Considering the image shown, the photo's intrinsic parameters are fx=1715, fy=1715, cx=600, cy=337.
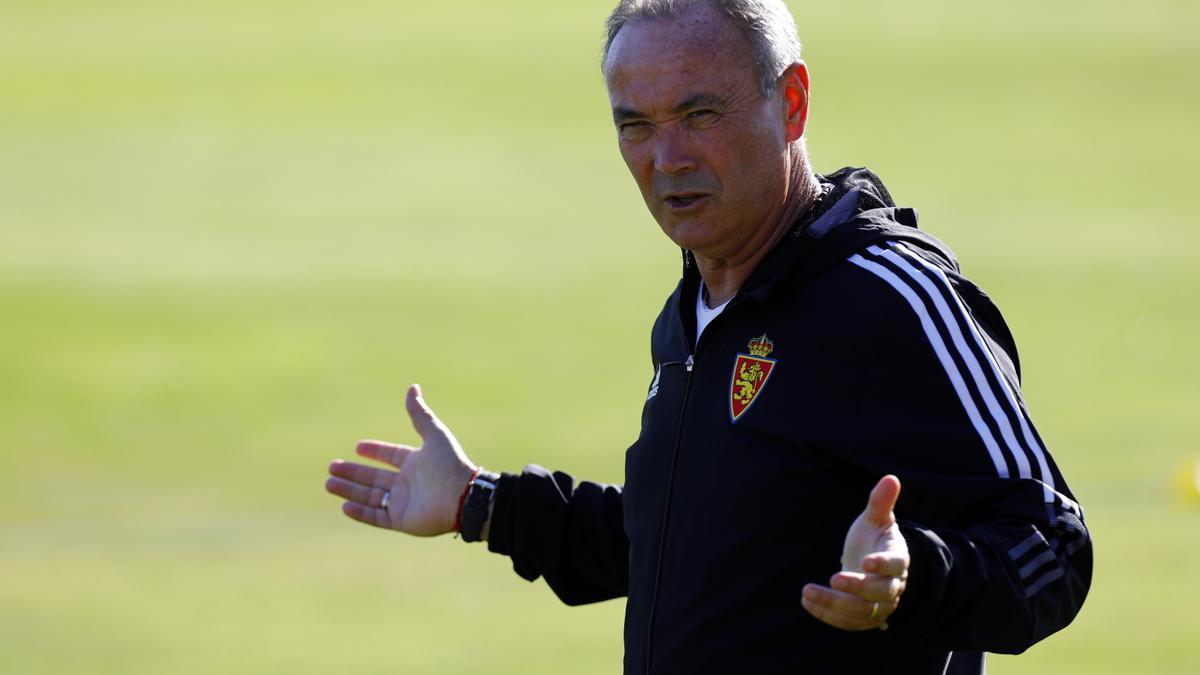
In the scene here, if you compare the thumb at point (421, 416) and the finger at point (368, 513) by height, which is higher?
the thumb at point (421, 416)

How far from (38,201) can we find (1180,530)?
39.0ft

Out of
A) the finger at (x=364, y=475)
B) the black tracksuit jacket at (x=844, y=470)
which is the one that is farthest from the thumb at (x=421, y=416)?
the black tracksuit jacket at (x=844, y=470)

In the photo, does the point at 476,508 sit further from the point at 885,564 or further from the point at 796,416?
the point at 885,564

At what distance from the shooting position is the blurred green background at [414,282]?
802 cm

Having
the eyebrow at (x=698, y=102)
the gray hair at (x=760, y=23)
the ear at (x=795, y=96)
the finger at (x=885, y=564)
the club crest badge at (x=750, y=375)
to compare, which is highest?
the gray hair at (x=760, y=23)

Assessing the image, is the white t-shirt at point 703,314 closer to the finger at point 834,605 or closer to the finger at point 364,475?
the finger at point 834,605

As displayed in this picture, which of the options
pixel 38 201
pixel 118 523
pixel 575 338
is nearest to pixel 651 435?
pixel 118 523

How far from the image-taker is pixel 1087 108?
2134 centimetres

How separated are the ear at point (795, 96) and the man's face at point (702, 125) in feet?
0.06

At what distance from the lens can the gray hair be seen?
9.67ft

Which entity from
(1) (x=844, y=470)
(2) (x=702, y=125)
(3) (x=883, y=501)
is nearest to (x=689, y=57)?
(2) (x=702, y=125)

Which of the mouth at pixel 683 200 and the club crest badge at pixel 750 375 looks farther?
the mouth at pixel 683 200

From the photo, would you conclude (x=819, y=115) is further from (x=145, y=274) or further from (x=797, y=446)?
(x=797, y=446)

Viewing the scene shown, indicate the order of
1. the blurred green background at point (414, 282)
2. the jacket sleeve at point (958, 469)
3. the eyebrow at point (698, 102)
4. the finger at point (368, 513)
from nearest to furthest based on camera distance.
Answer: the jacket sleeve at point (958, 469) → the eyebrow at point (698, 102) → the finger at point (368, 513) → the blurred green background at point (414, 282)
